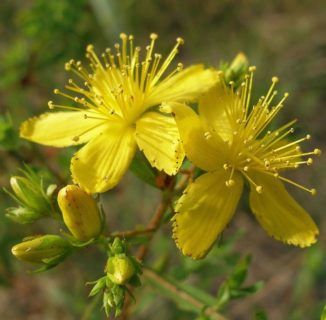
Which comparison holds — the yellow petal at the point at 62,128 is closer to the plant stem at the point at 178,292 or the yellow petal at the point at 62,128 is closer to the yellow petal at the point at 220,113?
the yellow petal at the point at 220,113

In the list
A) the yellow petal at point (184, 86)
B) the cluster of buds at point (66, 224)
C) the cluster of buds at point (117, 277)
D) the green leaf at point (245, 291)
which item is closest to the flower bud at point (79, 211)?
the cluster of buds at point (66, 224)

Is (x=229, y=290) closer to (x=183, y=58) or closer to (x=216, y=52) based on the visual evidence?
(x=216, y=52)

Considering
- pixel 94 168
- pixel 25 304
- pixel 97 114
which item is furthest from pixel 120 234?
pixel 25 304

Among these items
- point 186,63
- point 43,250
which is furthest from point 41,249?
point 186,63

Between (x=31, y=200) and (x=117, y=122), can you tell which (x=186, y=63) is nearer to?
(x=117, y=122)

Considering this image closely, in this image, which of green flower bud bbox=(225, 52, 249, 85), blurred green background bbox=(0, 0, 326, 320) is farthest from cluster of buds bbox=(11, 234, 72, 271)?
blurred green background bbox=(0, 0, 326, 320)

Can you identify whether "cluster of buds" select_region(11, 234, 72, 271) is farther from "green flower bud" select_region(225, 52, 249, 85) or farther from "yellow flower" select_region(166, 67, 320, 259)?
"green flower bud" select_region(225, 52, 249, 85)
